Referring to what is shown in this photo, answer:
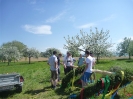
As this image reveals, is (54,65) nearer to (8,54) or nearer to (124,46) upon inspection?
(8,54)

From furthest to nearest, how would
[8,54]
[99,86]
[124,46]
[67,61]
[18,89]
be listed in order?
[124,46] → [8,54] → [67,61] → [18,89] → [99,86]

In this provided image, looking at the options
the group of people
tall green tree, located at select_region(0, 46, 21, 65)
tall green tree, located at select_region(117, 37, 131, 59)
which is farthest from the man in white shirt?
tall green tree, located at select_region(117, 37, 131, 59)

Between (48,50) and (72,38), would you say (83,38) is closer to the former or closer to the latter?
(72,38)

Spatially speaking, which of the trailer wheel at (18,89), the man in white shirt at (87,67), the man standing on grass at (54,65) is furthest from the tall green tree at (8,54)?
the man in white shirt at (87,67)

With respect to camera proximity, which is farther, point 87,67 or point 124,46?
point 124,46

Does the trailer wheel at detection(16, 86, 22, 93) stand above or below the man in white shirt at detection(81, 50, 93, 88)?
below

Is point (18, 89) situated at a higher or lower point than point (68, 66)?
lower

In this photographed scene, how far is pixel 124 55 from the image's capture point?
77.5 m

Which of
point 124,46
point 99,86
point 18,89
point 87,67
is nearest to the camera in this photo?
point 99,86

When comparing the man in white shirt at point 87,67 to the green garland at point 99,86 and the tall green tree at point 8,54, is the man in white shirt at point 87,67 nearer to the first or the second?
the green garland at point 99,86

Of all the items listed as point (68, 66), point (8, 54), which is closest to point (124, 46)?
point (8, 54)

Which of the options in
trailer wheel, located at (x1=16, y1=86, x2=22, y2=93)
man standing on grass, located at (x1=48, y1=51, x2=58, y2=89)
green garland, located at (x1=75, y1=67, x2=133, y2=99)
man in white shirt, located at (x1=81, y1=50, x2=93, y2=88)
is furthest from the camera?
man standing on grass, located at (x1=48, y1=51, x2=58, y2=89)

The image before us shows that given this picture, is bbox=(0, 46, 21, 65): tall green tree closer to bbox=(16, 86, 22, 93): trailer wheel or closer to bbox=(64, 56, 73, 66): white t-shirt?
bbox=(64, 56, 73, 66): white t-shirt

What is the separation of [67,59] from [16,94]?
3448 mm
